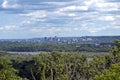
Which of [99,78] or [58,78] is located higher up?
[99,78]

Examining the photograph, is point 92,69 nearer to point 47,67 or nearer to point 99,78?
point 47,67

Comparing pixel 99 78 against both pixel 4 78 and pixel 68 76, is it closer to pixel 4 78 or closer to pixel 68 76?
pixel 4 78

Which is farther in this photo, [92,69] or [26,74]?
[26,74]

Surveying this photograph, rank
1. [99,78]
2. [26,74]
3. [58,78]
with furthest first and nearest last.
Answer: [26,74] < [58,78] < [99,78]

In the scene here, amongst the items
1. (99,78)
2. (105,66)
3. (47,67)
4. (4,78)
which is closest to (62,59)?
(47,67)

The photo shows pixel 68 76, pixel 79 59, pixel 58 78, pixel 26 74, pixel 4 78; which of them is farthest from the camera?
pixel 26 74

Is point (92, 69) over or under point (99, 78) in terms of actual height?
under

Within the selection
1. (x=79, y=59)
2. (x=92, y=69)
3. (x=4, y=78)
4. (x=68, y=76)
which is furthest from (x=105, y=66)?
(x=4, y=78)

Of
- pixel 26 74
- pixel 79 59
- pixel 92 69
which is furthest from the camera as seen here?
pixel 26 74

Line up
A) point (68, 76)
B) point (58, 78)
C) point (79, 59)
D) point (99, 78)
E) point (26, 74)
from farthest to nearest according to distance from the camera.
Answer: point (26, 74) → point (79, 59) → point (58, 78) → point (68, 76) → point (99, 78)
